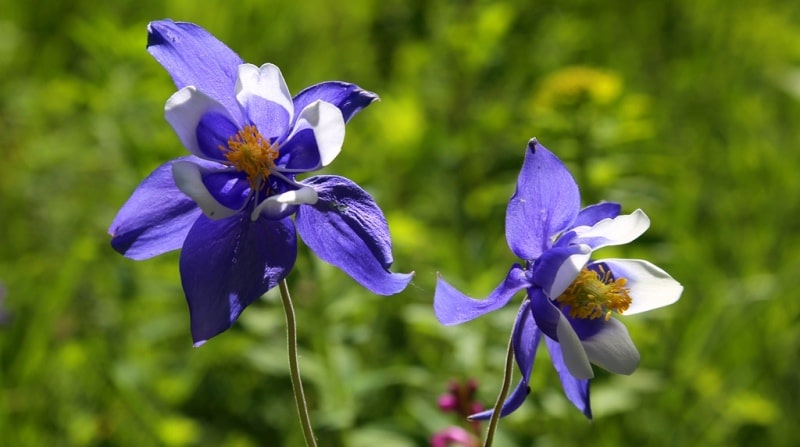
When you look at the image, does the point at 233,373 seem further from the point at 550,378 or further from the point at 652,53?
the point at 652,53

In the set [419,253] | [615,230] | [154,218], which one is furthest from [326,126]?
[419,253]

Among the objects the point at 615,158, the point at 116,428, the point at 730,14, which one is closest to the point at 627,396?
the point at 615,158

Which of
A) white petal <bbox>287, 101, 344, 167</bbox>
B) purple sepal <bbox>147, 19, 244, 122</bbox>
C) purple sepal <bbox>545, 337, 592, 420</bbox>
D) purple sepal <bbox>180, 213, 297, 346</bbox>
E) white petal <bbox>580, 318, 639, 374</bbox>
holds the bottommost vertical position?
purple sepal <bbox>545, 337, 592, 420</bbox>

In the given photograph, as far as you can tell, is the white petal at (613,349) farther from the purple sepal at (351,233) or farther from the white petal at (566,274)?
the purple sepal at (351,233)

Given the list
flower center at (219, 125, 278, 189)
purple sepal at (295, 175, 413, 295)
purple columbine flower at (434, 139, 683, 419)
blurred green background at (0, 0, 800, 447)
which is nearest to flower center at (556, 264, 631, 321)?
purple columbine flower at (434, 139, 683, 419)

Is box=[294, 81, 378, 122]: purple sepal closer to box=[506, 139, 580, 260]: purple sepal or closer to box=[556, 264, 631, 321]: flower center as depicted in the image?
box=[506, 139, 580, 260]: purple sepal

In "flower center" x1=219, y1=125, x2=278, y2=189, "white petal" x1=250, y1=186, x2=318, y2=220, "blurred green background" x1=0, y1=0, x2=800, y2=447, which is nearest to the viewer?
"white petal" x1=250, y1=186, x2=318, y2=220

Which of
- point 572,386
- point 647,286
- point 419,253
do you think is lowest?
point 419,253

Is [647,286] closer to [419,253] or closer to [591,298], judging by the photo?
[591,298]
